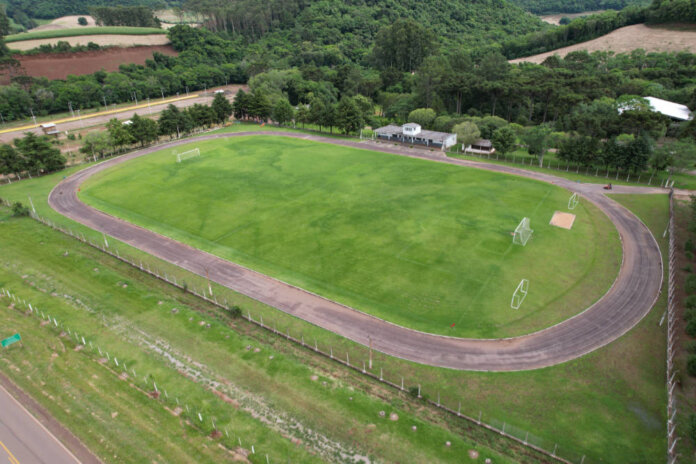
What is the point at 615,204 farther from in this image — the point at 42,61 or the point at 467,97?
the point at 42,61

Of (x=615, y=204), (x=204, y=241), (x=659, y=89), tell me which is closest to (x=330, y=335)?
(x=204, y=241)

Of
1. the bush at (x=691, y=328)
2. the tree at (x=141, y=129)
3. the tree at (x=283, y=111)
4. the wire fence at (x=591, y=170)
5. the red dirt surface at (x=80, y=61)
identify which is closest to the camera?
the bush at (x=691, y=328)

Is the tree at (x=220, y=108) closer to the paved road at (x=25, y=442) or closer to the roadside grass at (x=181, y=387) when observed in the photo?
the roadside grass at (x=181, y=387)

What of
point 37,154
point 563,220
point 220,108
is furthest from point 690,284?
point 220,108

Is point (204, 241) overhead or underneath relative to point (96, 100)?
underneath

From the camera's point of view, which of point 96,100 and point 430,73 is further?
point 96,100

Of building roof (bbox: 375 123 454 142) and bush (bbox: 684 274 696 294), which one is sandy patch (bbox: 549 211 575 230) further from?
building roof (bbox: 375 123 454 142)

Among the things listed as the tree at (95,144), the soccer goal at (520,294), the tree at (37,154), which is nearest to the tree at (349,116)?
the tree at (95,144)
